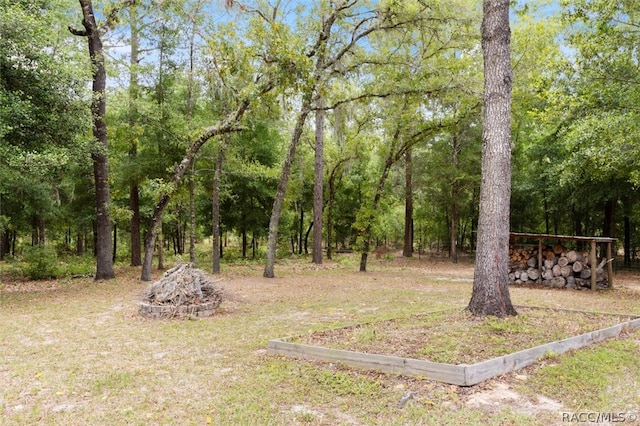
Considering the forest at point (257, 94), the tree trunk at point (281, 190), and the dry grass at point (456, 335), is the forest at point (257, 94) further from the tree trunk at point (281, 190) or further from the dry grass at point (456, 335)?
the dry grass at point (456, 335)

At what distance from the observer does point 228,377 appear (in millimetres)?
4305

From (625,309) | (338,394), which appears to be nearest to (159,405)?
(338,394)

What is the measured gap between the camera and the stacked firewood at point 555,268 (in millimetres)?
12102

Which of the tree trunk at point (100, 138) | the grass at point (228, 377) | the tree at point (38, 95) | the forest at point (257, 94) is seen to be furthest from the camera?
the tree trunk at point (100, 138)

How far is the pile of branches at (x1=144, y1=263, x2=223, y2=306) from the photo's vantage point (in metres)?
7.44

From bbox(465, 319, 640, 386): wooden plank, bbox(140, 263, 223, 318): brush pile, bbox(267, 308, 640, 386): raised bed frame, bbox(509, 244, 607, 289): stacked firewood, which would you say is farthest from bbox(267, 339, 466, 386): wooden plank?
bbox(509, 244, 607, 289): stacked firewood

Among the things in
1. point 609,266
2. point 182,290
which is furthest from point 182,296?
point 609,266

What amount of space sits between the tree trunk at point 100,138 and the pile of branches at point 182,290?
4.94 m

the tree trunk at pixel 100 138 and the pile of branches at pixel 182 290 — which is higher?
the tree trunk at pixel 100 138

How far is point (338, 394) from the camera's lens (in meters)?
3.79

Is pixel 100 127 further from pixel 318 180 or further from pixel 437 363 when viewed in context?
pixel 437 363

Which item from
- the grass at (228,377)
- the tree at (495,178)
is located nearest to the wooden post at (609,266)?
the grass at (228,377)

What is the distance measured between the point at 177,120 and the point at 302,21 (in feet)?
14.8

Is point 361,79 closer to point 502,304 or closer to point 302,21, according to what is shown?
point 302,21
